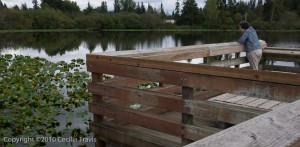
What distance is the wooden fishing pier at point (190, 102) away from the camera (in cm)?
153

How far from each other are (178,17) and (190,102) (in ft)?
348

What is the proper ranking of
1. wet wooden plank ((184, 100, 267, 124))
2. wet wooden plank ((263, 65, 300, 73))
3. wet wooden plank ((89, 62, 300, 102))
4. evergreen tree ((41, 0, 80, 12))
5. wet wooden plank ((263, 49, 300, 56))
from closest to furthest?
wet wooden plank ((89, 62, 300, 102)) → wet wooden plank ((184, 100, 267, 124)) → wet wooden plank ((263, 49, 300, 56)) → wet wooden plank ((263, 65, 300, 73)) → evergreen tree ((41, 0, 80, 12))

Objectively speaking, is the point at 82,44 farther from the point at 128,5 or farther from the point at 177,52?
the point at 128,5

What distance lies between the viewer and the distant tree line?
8394 centimetres

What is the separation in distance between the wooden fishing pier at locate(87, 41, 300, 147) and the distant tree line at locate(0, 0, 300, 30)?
260 feet

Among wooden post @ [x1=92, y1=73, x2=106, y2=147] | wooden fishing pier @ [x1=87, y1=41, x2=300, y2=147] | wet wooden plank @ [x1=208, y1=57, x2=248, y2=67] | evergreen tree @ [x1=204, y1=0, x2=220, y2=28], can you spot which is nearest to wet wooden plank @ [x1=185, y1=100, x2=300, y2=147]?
wooden fishing pier @ [x1=87, y1=41, x2=300, y2=147]

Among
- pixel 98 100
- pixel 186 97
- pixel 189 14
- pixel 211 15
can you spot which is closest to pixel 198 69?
pixel 186 97

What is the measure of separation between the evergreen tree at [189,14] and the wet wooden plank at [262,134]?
339ft

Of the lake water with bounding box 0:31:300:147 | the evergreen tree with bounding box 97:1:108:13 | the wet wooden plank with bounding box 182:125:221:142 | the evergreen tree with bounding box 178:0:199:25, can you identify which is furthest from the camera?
the evergreen tree with bounding box 97:1:108:13

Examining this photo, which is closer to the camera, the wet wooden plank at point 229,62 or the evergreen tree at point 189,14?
the wet wooden plank at point 229,62

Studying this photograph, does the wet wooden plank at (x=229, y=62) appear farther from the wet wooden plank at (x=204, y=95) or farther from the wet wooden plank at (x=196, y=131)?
the wet wooden plank at (x=196, y=131)

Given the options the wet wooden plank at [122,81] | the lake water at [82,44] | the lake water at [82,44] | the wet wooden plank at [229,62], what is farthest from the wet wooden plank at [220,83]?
the lake water at [82,44]

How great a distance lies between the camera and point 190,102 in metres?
3.83

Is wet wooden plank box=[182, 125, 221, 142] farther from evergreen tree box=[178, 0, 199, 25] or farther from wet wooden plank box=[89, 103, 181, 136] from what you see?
evergreen tree box=[178, 0, 199, 25]
